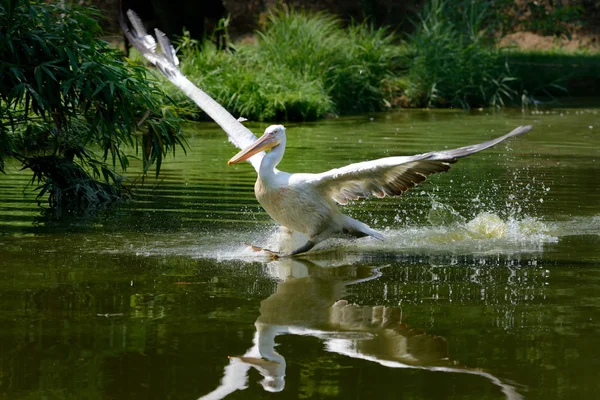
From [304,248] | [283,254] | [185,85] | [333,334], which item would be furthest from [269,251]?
[185,85]

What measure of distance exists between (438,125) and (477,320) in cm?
1027

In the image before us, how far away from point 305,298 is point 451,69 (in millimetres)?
12996

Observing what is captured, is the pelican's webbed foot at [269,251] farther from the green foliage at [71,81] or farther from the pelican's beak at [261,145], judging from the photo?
the green foliage at [71,81]

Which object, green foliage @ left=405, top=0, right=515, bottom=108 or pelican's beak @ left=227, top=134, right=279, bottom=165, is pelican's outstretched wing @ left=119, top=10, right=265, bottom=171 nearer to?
pelican's beak @ left=227, top=134, right=279, bottom=165

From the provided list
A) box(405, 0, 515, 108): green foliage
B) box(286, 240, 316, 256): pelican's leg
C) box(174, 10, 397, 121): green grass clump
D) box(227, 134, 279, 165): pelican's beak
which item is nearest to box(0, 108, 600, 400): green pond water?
box(286, 240, 316, 256): pelican's leg

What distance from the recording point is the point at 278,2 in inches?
808

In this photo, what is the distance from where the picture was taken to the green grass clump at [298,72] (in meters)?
15.3

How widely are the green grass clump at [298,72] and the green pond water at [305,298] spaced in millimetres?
6098

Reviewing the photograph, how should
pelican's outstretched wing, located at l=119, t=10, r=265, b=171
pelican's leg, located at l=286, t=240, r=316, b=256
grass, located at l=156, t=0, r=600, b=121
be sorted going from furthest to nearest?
1. grass, located at l=156, t=0, r=600, b=121
2. pelican's outstretched wing, located at l=119, t=10, r=265, b=171
3. pelican's leg, located at l=286, t=240, r=316, b=256

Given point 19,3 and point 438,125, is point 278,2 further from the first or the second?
point 19,3

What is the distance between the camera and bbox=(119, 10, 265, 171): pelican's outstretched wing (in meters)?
7.49

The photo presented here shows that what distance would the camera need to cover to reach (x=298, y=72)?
1656cm

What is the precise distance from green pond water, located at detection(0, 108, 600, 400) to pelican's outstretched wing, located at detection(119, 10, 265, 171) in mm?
588

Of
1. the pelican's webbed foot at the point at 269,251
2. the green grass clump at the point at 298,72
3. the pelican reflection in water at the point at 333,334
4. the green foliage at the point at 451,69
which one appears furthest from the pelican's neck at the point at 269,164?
the green foliage at the point at 451,69
